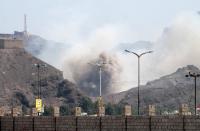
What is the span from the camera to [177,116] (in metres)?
67.5

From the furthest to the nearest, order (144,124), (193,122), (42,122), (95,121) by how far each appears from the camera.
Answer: (42,122) → (95,121) → (144,124) → (193,122)

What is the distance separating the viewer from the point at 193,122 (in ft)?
218

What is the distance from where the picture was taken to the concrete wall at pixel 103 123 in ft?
220

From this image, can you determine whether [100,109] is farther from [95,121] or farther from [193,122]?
[193,122]

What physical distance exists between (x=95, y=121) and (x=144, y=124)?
6687 millimetres

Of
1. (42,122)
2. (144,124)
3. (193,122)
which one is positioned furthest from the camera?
(42,122)

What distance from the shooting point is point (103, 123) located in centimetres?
7525

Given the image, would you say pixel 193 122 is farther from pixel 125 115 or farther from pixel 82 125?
pixel 82 125

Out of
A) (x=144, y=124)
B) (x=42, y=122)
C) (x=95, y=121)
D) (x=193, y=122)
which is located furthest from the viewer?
(x=42, y=122)

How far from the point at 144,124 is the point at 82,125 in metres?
8.76

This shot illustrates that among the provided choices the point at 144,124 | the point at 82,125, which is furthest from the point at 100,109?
the point at 144,124

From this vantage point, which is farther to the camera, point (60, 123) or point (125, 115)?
point (60, 123)

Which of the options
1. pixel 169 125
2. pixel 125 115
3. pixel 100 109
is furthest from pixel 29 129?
pixel 169 125

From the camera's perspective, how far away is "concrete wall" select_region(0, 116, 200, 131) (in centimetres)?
6712
